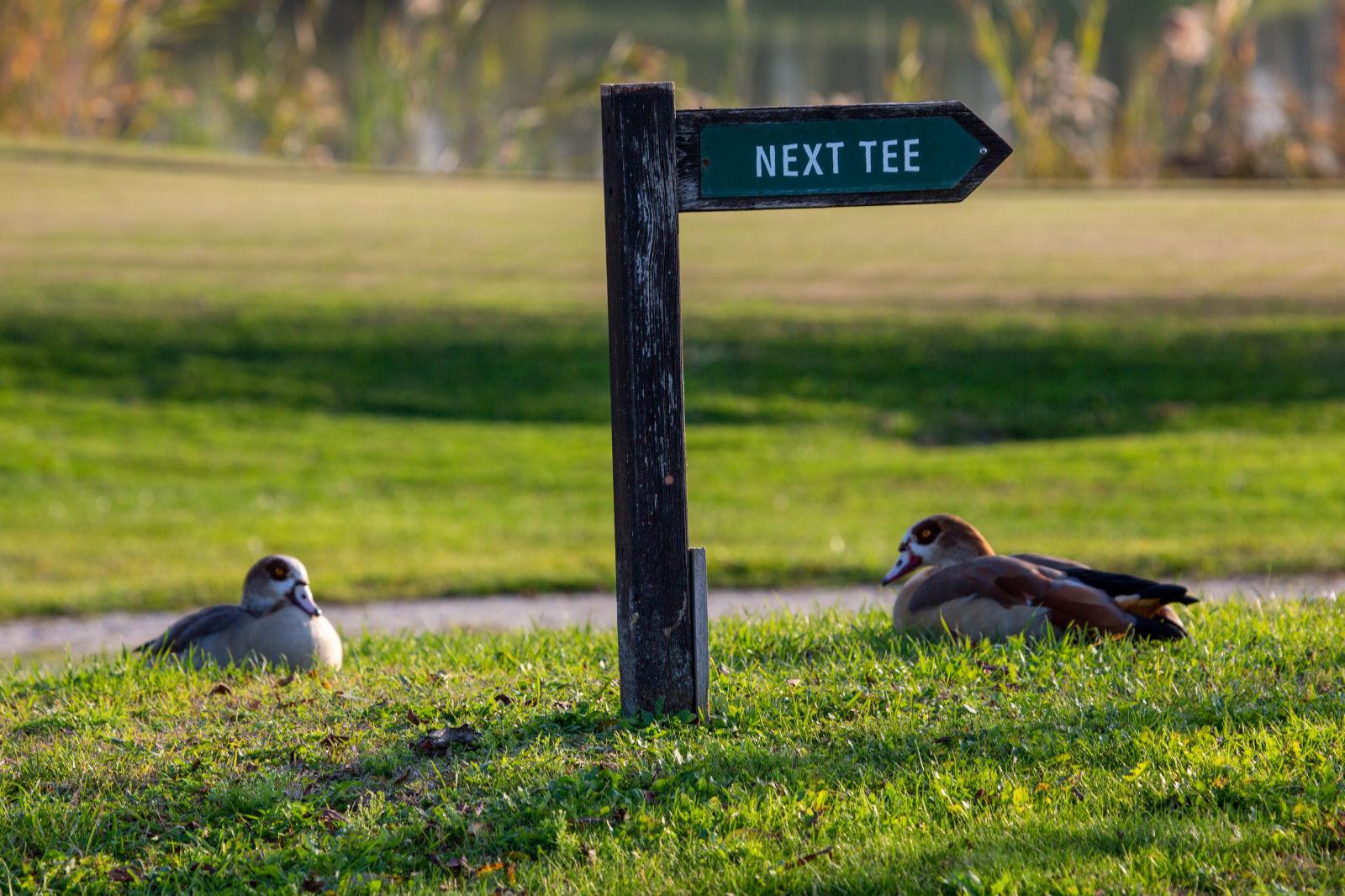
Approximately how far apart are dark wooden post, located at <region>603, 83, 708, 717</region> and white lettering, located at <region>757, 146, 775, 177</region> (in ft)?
0.89

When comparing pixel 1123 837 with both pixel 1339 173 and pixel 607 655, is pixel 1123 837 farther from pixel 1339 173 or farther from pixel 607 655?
pixel 1339 173

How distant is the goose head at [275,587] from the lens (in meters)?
5.98

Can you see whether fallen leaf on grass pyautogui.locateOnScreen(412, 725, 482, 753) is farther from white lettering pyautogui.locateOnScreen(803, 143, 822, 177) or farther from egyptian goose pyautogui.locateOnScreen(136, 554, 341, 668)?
white lettering pyautogui.locateOnScreen(803, 143, 822, 177)

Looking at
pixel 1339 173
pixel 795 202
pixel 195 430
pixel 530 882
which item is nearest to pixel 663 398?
pixel 795 202

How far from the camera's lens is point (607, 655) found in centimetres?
570

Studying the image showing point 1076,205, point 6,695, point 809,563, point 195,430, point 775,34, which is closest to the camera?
point 6,695

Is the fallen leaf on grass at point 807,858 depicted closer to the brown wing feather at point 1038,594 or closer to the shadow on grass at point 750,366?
the brown wing feather at point 1038,594

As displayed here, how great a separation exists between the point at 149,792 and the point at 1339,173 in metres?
28.2

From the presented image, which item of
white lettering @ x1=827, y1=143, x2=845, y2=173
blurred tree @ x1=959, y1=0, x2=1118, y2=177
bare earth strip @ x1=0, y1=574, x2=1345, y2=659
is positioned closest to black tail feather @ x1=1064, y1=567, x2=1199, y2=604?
white lettering @ x1=827, y1=143, x2=845, y2=173

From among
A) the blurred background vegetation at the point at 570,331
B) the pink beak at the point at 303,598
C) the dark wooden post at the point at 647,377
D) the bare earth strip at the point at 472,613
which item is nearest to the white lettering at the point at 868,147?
the dark wooden post at the point at 647,377

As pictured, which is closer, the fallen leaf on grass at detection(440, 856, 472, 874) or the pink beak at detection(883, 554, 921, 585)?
the fallen leaf on grass at detection(440, 856, 472, 874)

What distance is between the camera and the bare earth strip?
27.8 feet

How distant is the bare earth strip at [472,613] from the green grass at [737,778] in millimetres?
3183

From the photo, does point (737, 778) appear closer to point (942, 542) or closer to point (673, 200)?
point (673, 200)
